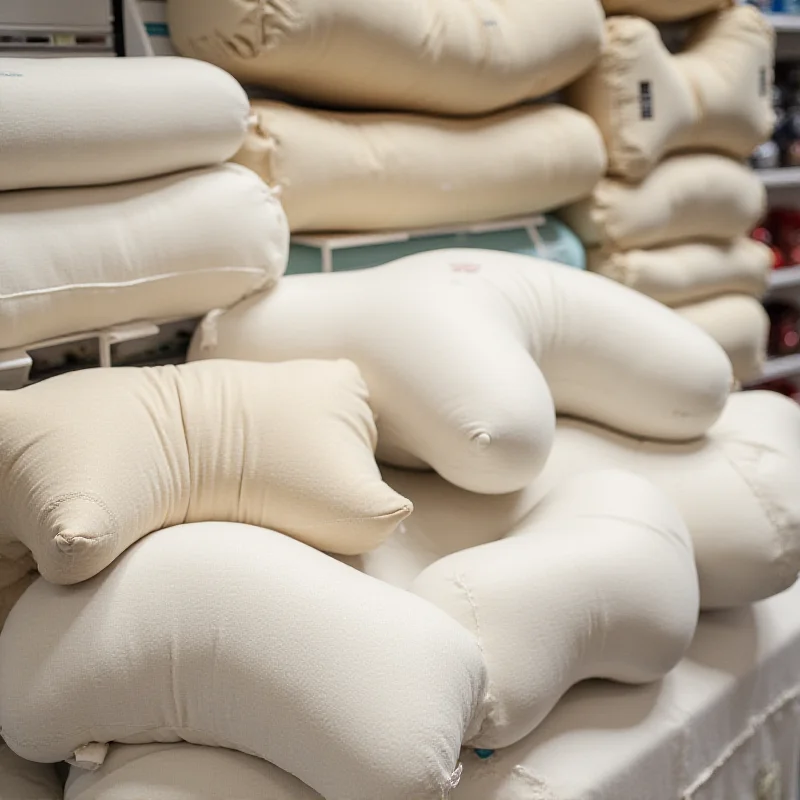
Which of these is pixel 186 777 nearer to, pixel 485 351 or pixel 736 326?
pixel 485 351

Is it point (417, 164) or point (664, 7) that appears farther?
point (664, 7)

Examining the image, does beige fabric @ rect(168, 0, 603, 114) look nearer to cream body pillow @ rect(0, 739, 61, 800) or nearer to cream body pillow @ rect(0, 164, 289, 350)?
cream body pillow @ rect(0, 164, 289, 350)

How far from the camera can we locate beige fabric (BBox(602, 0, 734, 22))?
6.15ft

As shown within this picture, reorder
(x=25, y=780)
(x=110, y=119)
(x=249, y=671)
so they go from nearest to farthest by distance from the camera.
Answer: (x=249, y=671), (x=25, y=780), (x=110, y=119)

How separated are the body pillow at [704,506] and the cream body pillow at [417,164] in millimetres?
393

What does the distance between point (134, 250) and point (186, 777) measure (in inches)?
21.7

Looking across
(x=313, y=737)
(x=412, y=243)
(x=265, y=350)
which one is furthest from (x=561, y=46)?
(x=313, y=737)

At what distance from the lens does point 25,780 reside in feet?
3.07

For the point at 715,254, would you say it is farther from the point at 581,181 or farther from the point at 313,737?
the point at 313,737

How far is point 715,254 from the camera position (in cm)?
201

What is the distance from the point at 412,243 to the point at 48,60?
631mm

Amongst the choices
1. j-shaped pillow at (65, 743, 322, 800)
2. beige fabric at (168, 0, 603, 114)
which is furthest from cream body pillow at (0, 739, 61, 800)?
beige fabric at (168, 0, 603, 114)

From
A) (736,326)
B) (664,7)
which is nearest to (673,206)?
(736,326)

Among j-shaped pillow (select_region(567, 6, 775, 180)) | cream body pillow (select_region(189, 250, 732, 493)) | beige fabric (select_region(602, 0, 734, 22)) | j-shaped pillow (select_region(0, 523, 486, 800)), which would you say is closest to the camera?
j-shaped pillow (select_region(0, 523, 486, 800))
